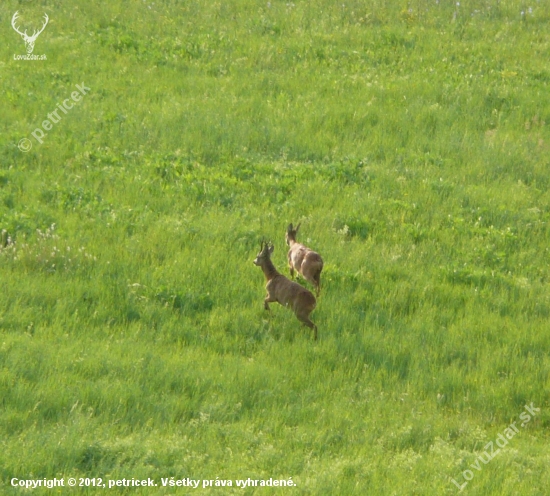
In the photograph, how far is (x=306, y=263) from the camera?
10.5 metres

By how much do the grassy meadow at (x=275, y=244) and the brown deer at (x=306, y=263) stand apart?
320 mm

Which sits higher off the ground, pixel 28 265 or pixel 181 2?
pixel 181 2

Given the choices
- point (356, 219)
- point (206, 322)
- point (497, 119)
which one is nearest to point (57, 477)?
point (206, 322)

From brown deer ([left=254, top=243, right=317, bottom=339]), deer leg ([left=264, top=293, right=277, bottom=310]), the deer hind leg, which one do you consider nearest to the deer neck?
brown deer ([left=254, top=243, right=317, bottom=339])

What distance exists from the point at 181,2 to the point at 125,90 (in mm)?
5558

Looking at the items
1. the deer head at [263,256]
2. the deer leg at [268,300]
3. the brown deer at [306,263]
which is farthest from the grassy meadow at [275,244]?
the deer head at [263,256]

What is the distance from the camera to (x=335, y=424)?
8234 millimetres

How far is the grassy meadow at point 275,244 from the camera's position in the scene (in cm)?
780

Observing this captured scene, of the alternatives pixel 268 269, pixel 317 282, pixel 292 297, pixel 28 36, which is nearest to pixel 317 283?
pixel 317 282

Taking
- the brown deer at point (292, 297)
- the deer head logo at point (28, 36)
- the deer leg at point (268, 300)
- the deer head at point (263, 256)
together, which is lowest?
the deer leg at point (268, 300)

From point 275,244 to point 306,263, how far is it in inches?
56.4

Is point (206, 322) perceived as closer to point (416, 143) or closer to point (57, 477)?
point (57, 477)

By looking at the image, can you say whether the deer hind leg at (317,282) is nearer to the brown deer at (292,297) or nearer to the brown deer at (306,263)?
the brown deer at (306,263)

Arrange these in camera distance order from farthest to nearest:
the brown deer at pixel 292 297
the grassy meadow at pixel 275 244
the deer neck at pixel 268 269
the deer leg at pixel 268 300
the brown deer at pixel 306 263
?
the brown deer at pixel 306 263, the deer neck at pixel 268 269, the deer leg at pixel 268 300, the brown deer at pixel 292 297, the grassy meadow at pixel 275 244
